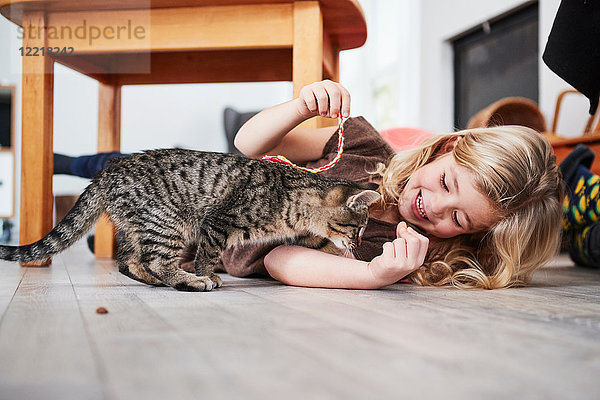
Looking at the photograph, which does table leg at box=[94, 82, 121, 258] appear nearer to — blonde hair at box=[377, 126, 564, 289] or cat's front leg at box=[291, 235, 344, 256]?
cat's front leg at box=[291, 235, 344, 256]

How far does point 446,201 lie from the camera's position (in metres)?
1.46

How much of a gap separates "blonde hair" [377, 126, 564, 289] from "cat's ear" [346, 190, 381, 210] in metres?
0.26

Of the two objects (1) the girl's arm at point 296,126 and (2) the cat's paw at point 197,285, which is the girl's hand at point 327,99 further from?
(2) the cat's paw at point 197,285

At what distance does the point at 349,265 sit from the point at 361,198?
0.65 feet

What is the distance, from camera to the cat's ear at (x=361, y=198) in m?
1.38

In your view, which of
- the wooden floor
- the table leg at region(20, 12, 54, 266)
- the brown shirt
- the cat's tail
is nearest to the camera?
the wooden floor

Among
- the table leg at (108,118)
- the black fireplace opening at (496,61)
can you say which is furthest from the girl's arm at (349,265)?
the black fireplace opening at (496,61)

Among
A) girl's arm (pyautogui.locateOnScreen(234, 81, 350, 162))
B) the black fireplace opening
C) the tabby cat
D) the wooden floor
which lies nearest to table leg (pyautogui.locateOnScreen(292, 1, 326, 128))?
girl's arm (pyautogui.locateOnScreen(234, 81, 350, 162))

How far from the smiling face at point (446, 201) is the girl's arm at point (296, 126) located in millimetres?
334

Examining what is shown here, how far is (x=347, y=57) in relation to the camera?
21.3 ft

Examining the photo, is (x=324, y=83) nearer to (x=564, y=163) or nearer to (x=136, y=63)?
(x=136, y=63)

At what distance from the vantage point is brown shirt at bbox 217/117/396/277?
159 cm

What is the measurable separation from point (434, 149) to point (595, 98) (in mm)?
521

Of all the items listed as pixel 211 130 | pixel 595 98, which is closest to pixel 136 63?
pixel 595 98
